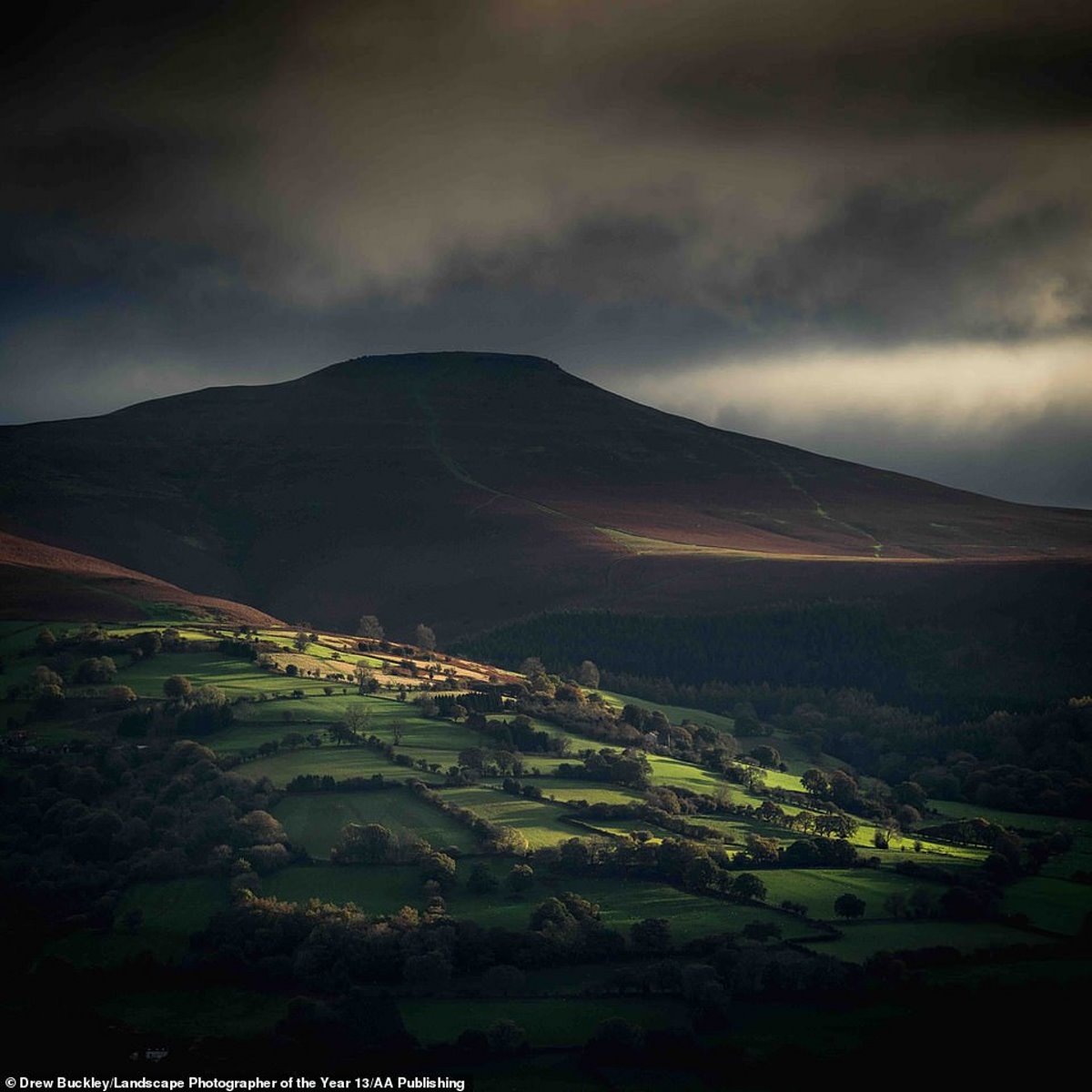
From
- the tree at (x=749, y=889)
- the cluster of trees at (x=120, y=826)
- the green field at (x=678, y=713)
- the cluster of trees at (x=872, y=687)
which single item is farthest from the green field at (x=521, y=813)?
the green field at (x=678, y=713)

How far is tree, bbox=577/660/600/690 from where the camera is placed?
158625 mm

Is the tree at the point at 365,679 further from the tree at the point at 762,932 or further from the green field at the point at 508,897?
the tree at the point at 762,932

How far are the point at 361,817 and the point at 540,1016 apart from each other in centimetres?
2842

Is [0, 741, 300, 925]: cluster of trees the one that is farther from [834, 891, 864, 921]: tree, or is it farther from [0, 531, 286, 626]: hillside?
[0, 531, 286, 626]: hillside

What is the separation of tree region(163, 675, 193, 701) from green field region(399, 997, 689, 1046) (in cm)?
5191

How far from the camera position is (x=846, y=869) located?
8900cm

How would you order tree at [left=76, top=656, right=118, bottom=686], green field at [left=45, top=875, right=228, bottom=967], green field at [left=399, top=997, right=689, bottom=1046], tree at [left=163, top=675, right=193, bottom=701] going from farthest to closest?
tree at [left=76, top=656, right=118, bottom=686] < tree at [left=163, top=675, right=193, bottom=701] < green field at [left=45, top=875, right=228, bottom=967] < green field at [left=399, top=997, right=689, bottom=1046]

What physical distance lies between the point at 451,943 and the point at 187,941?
49.6ft

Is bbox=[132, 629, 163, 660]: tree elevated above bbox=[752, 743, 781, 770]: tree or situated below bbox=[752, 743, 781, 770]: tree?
above

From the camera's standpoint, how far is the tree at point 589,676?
158625mm

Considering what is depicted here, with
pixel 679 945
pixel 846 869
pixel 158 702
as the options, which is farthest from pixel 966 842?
pixel 158 702

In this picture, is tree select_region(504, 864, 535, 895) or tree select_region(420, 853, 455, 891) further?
tree select_region(420, 853, 455, 891)

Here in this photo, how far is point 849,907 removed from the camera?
260ft

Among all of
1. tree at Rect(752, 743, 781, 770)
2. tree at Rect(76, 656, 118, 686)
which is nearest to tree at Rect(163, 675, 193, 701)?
tree at Rect(76, 656, 118, 686)
